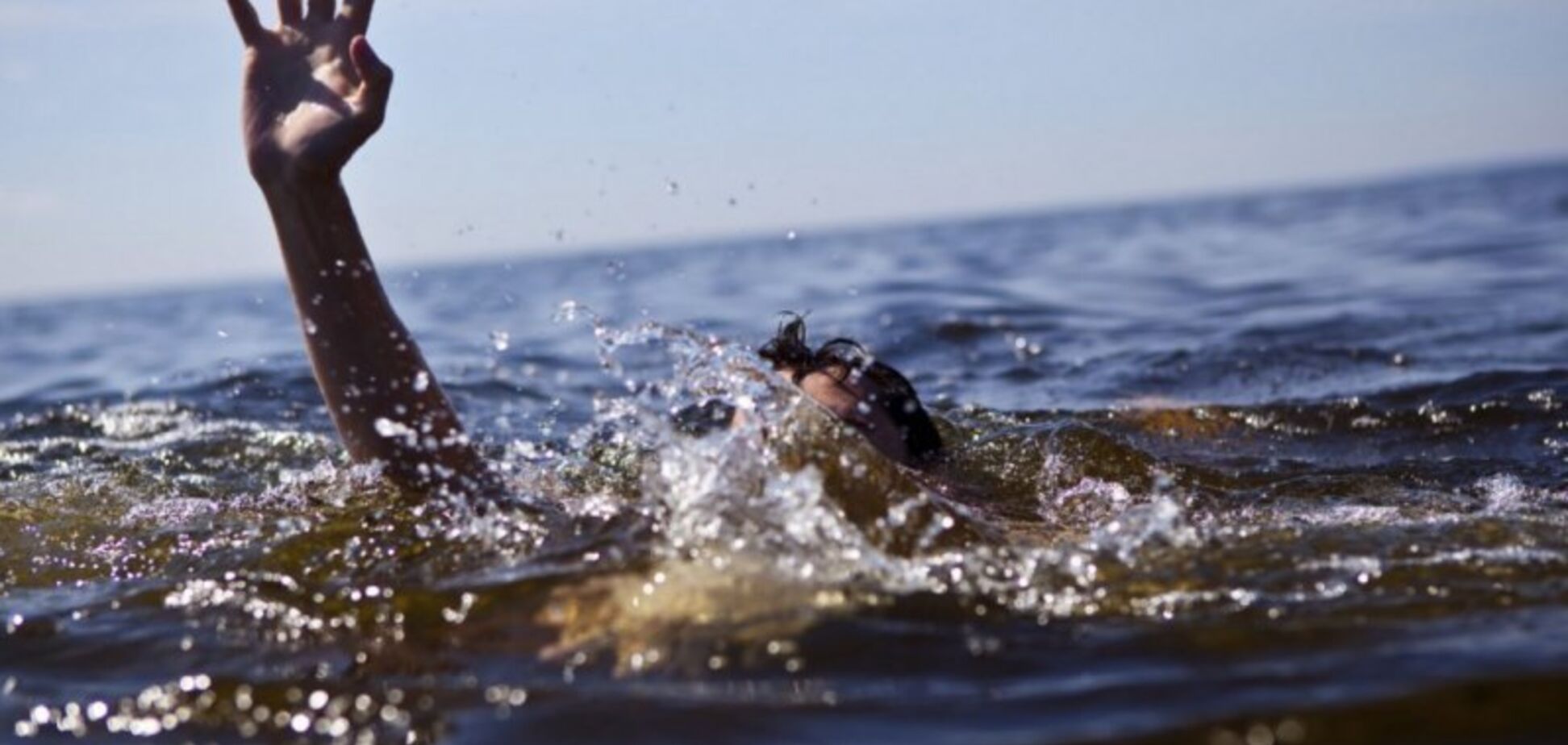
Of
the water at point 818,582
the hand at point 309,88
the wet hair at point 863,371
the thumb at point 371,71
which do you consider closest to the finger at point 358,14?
the hand at point 309,88

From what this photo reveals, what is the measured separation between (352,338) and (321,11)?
808mm

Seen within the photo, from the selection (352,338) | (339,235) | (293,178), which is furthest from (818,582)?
(293,178)

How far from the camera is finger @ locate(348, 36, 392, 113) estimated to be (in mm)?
3904

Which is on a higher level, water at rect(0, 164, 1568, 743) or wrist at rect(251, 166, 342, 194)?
wrist at rect(251, 166, 342, 194)

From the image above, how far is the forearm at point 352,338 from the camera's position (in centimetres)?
405

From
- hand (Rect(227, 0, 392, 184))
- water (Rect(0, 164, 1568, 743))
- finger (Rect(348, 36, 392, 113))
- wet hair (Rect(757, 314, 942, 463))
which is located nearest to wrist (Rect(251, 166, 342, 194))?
hand (Rect(227, 0, 392, 184))

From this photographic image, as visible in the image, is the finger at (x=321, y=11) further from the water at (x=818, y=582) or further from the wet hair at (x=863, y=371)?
the wet hair at (x=863, y=371)

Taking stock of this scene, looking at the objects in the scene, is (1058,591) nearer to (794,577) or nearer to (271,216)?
(794,577)

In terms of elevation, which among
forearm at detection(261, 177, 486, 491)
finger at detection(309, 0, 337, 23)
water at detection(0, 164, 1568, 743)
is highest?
finger at detection(309, 0, 337, 23)

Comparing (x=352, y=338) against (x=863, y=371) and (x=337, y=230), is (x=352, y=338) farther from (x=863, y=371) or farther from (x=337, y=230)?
(x=863, y=371)

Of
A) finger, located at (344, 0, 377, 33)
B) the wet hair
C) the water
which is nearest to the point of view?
the water

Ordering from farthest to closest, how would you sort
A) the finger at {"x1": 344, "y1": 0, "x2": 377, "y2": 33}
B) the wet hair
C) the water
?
the wet hair < the finger at {"x1": 344, "y1": 0, "x2": 377, "y2": 33} < the water

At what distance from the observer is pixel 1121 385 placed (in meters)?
8.68

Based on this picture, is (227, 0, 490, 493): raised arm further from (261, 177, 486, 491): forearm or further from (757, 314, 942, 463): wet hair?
(757, 314, 942, 463): wet hair
